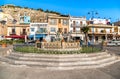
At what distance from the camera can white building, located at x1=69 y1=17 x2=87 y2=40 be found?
2504 inches

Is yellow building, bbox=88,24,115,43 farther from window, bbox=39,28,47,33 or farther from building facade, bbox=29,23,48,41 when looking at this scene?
building facade, bbox=29,23,48,41

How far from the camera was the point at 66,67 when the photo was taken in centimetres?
1494

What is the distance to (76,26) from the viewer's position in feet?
210

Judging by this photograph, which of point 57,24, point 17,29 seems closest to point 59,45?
point 57,24

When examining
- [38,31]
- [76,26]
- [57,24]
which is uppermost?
[57,24]

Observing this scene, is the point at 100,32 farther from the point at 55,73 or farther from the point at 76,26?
the point at 55,73

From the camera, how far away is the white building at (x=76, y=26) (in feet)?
209

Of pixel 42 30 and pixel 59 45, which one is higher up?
pixel 42 30

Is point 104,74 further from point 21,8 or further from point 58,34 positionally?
point 21,8

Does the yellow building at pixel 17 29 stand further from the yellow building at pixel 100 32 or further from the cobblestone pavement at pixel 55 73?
the cobblestone pavement at pixel 55 73

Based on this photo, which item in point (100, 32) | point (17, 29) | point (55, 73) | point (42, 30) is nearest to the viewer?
point (55, 73)

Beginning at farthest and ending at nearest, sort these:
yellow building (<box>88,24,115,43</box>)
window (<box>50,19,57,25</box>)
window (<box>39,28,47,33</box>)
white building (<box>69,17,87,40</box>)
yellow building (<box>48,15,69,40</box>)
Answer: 1. yellow building (<box>88,24,115,43</box>)
2. white building (<box>69,17,87,40</box>)
3. window (<box>50,19,57,25</box>)
4. yellow building (<box>48,15,69,40</box>)
5. window (<box>39,28,47,33</box>)

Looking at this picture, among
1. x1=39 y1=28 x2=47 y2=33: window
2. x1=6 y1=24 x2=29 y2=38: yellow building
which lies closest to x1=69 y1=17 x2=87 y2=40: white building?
x1=39 y1=28 x2=47 y2=33: window

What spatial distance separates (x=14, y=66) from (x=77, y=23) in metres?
50.1
